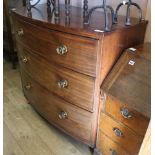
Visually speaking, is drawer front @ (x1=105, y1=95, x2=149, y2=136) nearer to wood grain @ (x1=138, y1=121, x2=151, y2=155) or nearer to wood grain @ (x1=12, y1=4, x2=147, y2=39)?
wood grain @ (x1=138, y1=121, x2=151, y2=155)

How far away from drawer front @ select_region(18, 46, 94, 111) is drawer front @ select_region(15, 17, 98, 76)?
0.05 m

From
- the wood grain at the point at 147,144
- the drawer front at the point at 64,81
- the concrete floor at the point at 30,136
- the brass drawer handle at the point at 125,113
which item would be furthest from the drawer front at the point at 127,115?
the concrete floor at the point at 30,136

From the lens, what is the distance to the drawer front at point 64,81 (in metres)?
1.18

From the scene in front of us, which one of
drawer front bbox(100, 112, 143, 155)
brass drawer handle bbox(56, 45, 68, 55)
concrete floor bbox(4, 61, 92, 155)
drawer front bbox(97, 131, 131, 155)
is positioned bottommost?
concrete floor bbox(4, 61, 92, 155)

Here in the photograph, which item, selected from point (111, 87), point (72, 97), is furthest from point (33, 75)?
point (111, 87)

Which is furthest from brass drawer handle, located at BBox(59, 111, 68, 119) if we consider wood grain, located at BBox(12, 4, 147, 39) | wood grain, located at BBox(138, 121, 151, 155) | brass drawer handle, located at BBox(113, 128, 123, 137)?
wood grain, located at BBox(138, 121, 151, 155)

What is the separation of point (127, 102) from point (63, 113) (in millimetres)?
530

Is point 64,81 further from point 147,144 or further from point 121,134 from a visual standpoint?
point 147,144

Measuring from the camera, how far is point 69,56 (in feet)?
3.82

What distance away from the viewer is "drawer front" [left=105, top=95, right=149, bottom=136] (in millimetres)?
969

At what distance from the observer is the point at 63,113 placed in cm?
139

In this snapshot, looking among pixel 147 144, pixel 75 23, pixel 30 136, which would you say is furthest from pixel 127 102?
pixel 30 136

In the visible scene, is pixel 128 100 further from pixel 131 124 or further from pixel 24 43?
pixel 24 43

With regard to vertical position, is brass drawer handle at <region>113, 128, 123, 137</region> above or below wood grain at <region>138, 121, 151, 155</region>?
below
